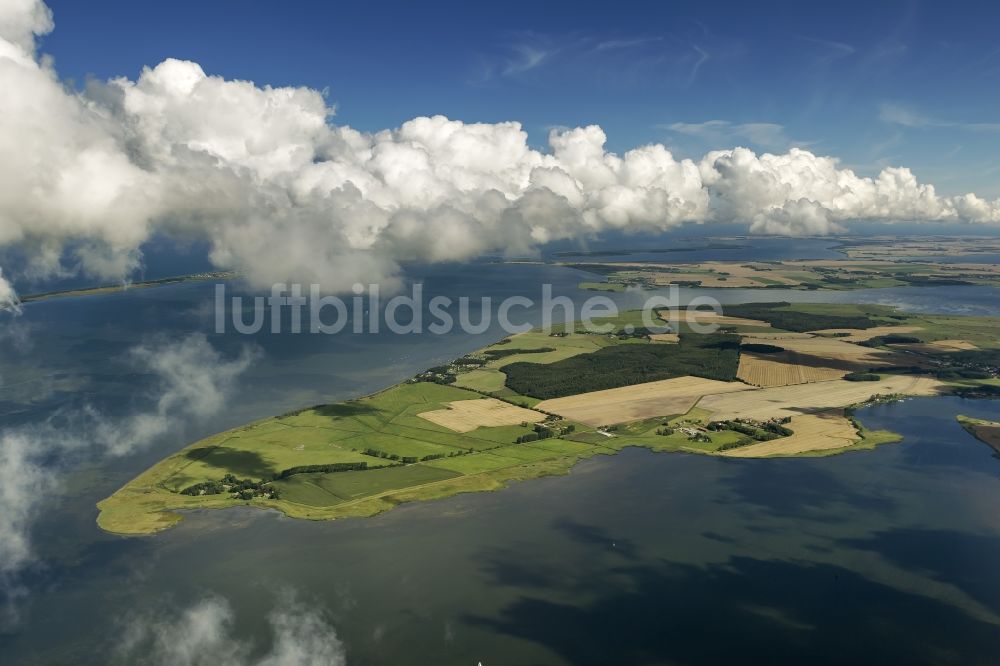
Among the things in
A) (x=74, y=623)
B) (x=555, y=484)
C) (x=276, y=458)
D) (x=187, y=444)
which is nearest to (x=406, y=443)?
(x=276, y=458)

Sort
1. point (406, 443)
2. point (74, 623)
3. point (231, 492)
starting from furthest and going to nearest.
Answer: point (406, 443) < point (231, 492) < point (74, 623)

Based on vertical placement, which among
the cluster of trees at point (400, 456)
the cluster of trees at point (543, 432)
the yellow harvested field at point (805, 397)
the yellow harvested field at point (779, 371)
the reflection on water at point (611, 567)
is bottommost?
the reflection on water at point (611, 567)

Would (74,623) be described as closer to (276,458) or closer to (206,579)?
(206,579)

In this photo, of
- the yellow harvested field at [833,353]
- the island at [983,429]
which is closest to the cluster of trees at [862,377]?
the yellow harvested field at [833,353]

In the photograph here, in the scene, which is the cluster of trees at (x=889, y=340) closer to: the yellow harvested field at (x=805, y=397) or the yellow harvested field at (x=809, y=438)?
the yellow harvested field at (x=805, y=397)

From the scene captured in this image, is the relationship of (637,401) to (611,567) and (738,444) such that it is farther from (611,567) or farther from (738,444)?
(611,567)

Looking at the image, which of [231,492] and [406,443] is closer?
[231,492]
